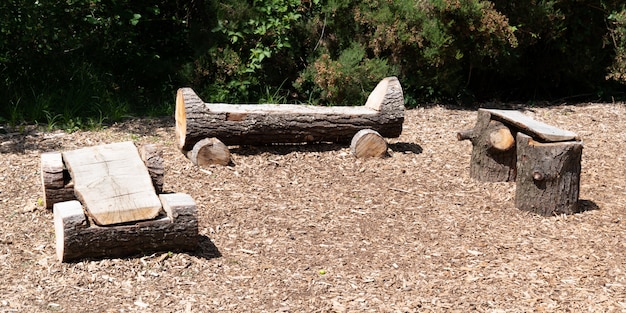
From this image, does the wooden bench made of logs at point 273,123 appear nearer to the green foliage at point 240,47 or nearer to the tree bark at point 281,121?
the tree bark at point 281,121

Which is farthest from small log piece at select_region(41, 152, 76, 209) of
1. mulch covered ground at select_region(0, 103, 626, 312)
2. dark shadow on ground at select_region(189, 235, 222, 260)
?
dark shadow on ground at select_region(189, 235, 222, 260)

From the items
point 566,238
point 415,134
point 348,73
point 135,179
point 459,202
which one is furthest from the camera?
point 348,73

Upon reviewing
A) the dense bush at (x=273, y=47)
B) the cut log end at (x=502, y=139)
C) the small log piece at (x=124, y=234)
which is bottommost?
the small log piece at (x=124, y=234)

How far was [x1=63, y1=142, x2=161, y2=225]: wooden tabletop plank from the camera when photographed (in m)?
4.77

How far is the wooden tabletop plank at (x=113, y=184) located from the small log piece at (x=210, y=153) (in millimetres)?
1126

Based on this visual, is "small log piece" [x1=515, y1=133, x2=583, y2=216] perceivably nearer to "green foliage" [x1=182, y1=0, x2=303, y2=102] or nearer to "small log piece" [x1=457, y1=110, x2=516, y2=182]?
"small log piece" [x1=457, y1=110, x2=516, y2=182]

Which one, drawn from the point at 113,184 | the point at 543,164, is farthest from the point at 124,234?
the point at 543,164

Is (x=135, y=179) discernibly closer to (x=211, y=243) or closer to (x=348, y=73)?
(x=211, y=243)

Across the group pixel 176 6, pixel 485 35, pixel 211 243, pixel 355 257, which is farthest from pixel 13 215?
pixel 485 35

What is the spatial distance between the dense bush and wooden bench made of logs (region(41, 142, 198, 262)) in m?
3.22

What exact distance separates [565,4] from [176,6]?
4.57 meters

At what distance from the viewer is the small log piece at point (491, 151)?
20.9ft

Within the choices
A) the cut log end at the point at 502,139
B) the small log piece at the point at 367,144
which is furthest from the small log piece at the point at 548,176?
the small log piece at the point at 367,144

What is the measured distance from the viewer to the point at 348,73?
8.73 metres
